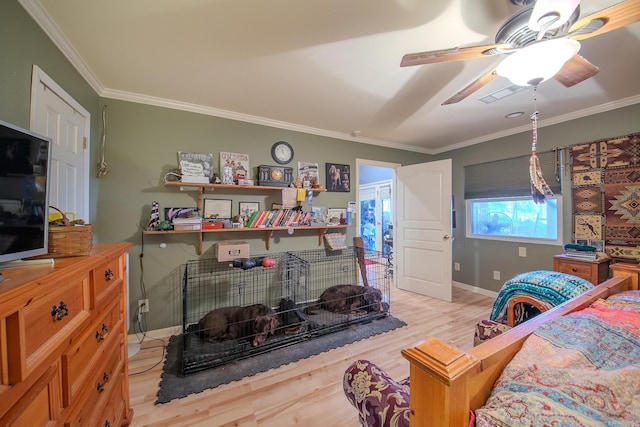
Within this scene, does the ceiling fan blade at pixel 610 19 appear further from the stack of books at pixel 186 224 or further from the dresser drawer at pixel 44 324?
the stack of books at pixel 186 224

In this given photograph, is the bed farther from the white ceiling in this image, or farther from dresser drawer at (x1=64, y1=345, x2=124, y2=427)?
the white ceiling

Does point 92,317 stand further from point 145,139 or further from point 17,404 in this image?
point 145,139

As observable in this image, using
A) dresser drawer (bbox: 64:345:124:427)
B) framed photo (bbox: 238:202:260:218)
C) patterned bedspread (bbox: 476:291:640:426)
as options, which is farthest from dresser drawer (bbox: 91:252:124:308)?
framed photo (bbox: 238:202:260:218)

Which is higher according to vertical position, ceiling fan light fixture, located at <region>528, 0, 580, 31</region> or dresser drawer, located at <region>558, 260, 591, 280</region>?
ceiling fan light fixture, located at <region>528, 0, 580, 31</region>

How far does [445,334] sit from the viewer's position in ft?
8.14

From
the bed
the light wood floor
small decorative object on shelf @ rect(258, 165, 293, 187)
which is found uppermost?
small decorative object on shelf @ rect(258, 165, 293, 187)

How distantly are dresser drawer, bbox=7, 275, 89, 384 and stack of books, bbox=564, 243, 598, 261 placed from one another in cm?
378

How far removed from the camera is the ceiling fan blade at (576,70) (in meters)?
1.36

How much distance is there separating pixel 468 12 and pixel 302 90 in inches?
52.3

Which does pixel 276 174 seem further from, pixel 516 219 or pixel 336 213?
pixel 516 219

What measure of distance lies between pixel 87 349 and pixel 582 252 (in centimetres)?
387

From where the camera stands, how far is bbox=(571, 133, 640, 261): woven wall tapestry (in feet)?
7.88

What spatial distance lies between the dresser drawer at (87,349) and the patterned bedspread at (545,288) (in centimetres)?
272

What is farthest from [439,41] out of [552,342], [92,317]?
[92,317]
